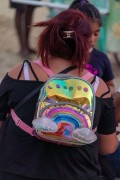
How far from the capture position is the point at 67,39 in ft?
7.44

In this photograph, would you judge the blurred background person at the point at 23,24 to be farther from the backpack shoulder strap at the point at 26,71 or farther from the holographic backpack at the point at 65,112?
the holographic backpack at the point at 65,112

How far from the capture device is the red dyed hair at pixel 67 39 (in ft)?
7.43

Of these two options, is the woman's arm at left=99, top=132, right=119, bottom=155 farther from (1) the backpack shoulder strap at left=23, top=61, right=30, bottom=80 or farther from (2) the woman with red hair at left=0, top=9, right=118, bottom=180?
(1) the backpack shoulder strap at left=23, top=61, right=30, bottom=80

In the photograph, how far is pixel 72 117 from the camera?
2131 mm

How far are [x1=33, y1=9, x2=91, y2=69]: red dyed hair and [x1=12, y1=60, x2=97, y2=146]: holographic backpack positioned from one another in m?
0.13

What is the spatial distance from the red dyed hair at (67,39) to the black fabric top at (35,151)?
0.16m

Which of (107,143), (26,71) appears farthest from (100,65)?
(26,71)

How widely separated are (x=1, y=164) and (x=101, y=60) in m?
1.27

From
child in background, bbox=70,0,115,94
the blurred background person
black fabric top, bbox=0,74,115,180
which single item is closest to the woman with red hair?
black fabric top, bbox=0,74,115,180

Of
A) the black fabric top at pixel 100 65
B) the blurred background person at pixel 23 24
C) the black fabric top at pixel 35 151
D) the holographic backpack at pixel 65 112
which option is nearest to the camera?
the holographic backpack at pixel 65 112

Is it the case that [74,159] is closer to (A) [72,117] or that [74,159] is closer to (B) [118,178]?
(A) [72,117]

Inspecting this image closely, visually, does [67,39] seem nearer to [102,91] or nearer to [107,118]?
[102,91]

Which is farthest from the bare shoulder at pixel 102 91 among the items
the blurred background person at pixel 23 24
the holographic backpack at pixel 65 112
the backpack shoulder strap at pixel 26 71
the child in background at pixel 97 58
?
the blurred background person at pixel 23 24

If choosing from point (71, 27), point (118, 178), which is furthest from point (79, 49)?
point (118, 178)
